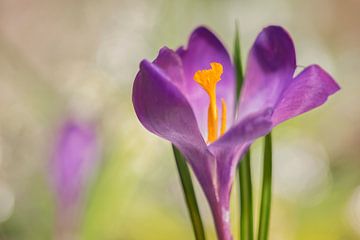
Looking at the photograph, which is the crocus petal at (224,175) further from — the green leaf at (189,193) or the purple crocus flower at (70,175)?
the purple crocus flower at (70,175)

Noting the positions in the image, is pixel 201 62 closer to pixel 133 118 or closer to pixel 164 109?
pixel 164 109

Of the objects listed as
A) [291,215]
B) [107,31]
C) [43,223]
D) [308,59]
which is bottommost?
[291,215]

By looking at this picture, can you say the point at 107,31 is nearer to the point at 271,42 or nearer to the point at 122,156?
the point at 122,156

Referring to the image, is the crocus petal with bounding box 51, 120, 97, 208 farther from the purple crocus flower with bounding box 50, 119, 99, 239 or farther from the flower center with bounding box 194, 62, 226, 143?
the flower center with bounding box 194, 62, 226, 143

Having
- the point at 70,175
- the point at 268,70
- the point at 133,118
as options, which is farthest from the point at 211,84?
the point at 133,118

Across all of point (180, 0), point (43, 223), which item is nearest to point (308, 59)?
point (180, 0)

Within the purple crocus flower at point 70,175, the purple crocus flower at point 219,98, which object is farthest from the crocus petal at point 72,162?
the purple crocus flower at point 219,98
